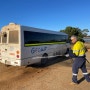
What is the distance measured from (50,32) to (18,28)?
4.19 metres

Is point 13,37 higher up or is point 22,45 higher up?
point 13,37

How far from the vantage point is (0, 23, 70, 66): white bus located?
9883mm

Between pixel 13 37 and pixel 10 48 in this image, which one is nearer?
pixel 13 37

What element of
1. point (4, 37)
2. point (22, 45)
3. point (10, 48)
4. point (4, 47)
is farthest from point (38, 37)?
point (4, 47)

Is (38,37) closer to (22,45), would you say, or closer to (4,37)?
(22,45)

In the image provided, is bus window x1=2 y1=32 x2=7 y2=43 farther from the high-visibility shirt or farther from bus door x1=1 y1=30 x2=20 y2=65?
the high-visibility shirt

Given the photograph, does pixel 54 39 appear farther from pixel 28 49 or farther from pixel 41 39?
pixel 28 49

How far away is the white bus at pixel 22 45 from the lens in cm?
988

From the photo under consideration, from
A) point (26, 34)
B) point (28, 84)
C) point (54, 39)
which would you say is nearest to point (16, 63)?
point (26, 34)

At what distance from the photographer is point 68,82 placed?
7.34m

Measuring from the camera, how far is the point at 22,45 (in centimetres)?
989

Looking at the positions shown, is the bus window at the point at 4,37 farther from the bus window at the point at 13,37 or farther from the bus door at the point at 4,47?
the bus window at the point at 13,37

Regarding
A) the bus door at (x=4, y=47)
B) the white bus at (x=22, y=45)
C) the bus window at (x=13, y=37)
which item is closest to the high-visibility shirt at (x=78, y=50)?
the white bus at (x=22, y=45)

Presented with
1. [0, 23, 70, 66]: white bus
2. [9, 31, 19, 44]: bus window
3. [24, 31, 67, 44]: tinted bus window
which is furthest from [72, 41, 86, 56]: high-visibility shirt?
[9, 31, 19, 44]: bus window
